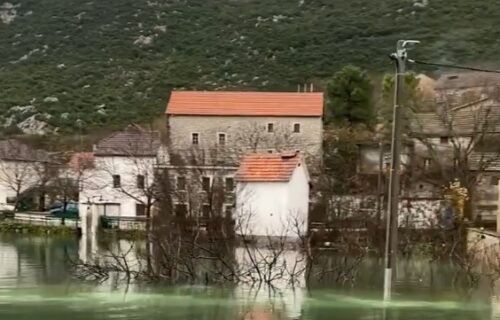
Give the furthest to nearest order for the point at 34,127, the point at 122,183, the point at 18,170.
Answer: the point at 34,127
the point at 18,170
the point at 122,183

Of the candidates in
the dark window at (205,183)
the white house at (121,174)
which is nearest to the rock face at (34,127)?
the white house at (121,174)

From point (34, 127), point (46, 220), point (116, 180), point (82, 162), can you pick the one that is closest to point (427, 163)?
point (116, 180)

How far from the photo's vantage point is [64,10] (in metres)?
82.8

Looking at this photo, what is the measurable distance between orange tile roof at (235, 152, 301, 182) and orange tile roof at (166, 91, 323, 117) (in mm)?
12646

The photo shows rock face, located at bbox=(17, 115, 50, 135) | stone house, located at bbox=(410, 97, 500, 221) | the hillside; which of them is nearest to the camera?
stone house, located at bbox=(410, 97, 500, 221)

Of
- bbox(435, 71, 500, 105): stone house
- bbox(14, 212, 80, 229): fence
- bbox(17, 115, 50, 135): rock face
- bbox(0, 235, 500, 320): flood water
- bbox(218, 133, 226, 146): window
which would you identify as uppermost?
bbox(435, 71, 500, 105): stone house

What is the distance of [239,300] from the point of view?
1750 centimetres

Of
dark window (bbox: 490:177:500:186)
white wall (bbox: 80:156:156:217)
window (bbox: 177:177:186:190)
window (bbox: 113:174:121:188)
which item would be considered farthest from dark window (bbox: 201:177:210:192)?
dark window (bbox: 490:177:500:186)

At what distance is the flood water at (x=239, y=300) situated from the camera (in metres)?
15.5

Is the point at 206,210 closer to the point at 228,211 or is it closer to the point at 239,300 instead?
the point at 228,211

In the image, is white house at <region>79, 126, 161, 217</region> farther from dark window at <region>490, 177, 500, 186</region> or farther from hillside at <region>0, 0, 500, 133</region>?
hillside at <region>0, 0, 500, 133</region>

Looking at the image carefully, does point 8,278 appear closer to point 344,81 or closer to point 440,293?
point 440,293

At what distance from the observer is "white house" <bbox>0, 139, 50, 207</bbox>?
162 ft

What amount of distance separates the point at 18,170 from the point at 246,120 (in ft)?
47.9
